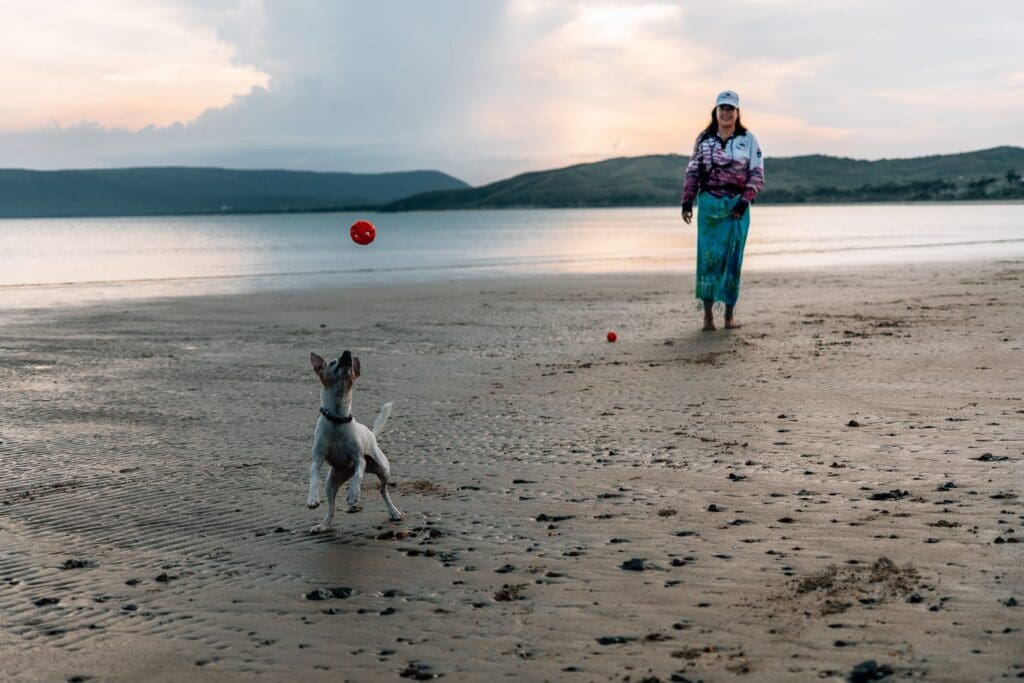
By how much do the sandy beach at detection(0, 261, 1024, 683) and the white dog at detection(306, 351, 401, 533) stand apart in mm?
225

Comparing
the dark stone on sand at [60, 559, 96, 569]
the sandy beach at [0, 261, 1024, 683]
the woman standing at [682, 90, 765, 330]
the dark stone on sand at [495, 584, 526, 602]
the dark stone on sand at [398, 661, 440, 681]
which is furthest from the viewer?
the woman standing at [682, 90, 765, 330]

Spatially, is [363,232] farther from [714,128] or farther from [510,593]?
[510,593]

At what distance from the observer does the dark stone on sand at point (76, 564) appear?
16.4ft

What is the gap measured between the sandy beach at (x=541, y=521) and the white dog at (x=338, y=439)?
225 mm

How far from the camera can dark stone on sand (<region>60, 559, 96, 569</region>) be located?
5000mm

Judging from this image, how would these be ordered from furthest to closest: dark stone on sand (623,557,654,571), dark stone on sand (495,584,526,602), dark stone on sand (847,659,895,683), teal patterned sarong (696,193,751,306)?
teal patterned sarong (696,193,751,306) → dark stone on sand (623,557,654,571) → dark stone on sand (495,584,526,602) → dark stone on sand (847,659,895,683)

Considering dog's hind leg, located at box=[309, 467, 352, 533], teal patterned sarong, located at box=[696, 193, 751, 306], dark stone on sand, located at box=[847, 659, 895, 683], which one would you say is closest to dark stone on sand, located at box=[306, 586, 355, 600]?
dog's hind leg, located at box=[309, 467, 352, 533]

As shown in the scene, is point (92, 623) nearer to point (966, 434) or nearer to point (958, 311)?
point (966, 434)

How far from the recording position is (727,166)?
13.1m

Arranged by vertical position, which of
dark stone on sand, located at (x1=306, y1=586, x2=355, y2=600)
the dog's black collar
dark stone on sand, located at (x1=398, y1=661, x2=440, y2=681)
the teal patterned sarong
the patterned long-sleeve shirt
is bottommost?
dark stone on sand, located at (x1=398, y1=661, x2=440, y2=681)

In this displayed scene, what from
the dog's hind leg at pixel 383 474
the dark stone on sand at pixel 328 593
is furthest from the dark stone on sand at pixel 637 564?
the dog's hind leg at pixel 383 474

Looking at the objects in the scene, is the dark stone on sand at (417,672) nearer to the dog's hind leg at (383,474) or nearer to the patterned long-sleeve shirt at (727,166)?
the dog's hind leg at (383,474)

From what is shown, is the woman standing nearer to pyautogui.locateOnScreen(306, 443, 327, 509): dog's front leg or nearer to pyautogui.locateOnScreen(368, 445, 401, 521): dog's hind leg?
pyautogui.locateOnScreen(368, 445, 401, 521): dog's hind leg

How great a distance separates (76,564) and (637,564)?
260 cm
